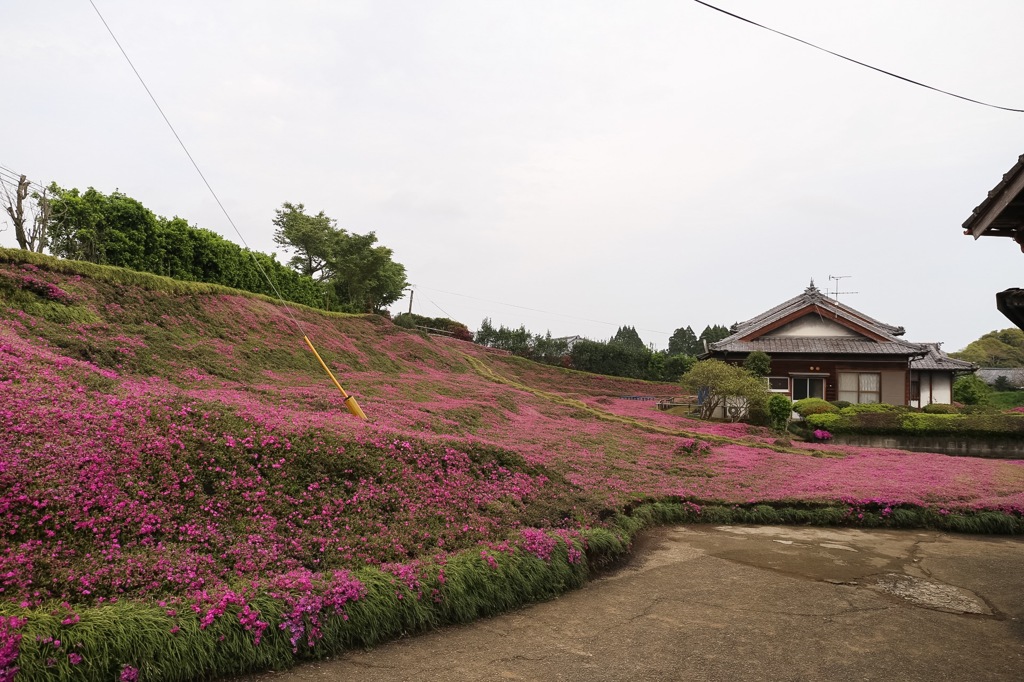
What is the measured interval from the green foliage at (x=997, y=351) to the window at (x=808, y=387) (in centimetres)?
4331

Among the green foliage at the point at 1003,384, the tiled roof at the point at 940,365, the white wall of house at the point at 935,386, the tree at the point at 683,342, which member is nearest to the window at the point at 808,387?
the tiled roof at the point at 940,365

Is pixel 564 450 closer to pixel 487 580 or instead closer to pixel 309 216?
pixel 487 580

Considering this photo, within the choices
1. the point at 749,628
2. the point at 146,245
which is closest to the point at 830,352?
the point at 749,628

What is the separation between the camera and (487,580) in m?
7.00

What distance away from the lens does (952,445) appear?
23.1 metres

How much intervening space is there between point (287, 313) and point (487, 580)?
77.4 ft

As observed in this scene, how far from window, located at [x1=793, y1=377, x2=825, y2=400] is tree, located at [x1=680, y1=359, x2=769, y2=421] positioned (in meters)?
6.80

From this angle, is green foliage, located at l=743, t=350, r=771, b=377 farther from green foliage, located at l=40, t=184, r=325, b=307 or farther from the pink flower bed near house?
green foliage, located at l=40, t=184, r=325, b=307

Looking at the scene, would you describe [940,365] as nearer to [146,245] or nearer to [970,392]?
[970,392]

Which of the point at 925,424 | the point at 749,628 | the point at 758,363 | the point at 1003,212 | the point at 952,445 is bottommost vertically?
the point at 749,628

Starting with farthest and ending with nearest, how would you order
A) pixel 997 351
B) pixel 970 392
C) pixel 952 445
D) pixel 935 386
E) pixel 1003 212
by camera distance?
1. pixel 997 351
2. pixel 935 386
3. pixel 970 392
4. pixel 952 445
5. pixel 1003 212

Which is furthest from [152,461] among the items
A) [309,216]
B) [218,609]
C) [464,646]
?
[309,216]

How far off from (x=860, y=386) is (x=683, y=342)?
5522 centimetres

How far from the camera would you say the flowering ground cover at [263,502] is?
532 cm
